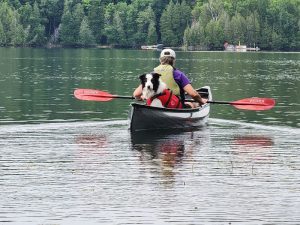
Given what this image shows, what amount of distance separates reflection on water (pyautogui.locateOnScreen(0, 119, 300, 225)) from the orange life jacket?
0.94m

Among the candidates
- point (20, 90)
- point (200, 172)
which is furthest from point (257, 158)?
point (20, 90)

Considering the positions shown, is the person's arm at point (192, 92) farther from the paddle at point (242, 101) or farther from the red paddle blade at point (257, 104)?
the paddle at point (242, 101)

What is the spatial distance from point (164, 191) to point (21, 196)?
2.79 meters

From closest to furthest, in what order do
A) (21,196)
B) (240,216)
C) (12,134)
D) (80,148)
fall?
(240,216)
(21,196)
(80,148)
(12,134)

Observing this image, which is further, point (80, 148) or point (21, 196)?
point (80, 148)

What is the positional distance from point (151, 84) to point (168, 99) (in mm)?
1419

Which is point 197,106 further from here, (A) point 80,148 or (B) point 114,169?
(B) point 114,169

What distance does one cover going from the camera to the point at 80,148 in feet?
87.0

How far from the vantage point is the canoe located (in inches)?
1176

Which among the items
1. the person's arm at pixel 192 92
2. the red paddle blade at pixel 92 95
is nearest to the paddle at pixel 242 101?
the red paddle blade at pixel 92 95

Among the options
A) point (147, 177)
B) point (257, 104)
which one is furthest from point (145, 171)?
point (257, 104)

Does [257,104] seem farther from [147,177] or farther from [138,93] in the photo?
[147,177]

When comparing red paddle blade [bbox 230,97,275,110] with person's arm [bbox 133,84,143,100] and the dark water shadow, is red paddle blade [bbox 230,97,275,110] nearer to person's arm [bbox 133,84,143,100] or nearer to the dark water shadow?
the dark water shadow

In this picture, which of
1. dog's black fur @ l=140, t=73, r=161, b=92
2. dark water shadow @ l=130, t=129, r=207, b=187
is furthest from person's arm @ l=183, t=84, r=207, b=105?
dog's black fur @ l=140, t=73, r=161, b=92
